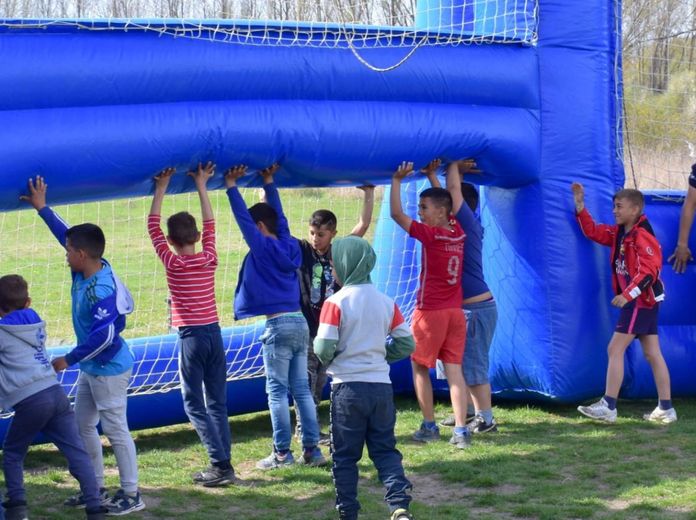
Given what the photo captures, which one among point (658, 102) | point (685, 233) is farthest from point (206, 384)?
point (658, 102)

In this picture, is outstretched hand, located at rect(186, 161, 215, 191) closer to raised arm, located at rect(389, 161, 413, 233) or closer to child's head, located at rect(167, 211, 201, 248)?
child's head, located at rect(167, 211, 201, 248)

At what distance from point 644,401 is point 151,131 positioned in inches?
144

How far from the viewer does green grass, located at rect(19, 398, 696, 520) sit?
15.4 ft

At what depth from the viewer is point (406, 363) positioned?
6875 millimetres

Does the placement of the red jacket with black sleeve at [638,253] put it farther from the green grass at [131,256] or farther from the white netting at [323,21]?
the green grass at [131,256]

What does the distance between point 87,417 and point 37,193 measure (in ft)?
3.31

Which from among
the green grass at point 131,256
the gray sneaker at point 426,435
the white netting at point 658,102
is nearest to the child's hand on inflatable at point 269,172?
the gray sneaker at point 426,435

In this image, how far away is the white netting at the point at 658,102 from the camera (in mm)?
7879

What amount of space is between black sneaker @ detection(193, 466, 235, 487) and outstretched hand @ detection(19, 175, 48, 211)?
149 centimetres

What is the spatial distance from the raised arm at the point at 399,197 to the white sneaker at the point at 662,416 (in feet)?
6.17

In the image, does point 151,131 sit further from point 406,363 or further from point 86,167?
point 406,363

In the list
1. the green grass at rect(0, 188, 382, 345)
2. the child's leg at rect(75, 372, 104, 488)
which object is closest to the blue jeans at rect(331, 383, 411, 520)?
the child's leg at rect(75, 372, 104, 488)

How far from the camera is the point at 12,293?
4355mm

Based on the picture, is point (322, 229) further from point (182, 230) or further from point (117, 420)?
point (117, 420)
